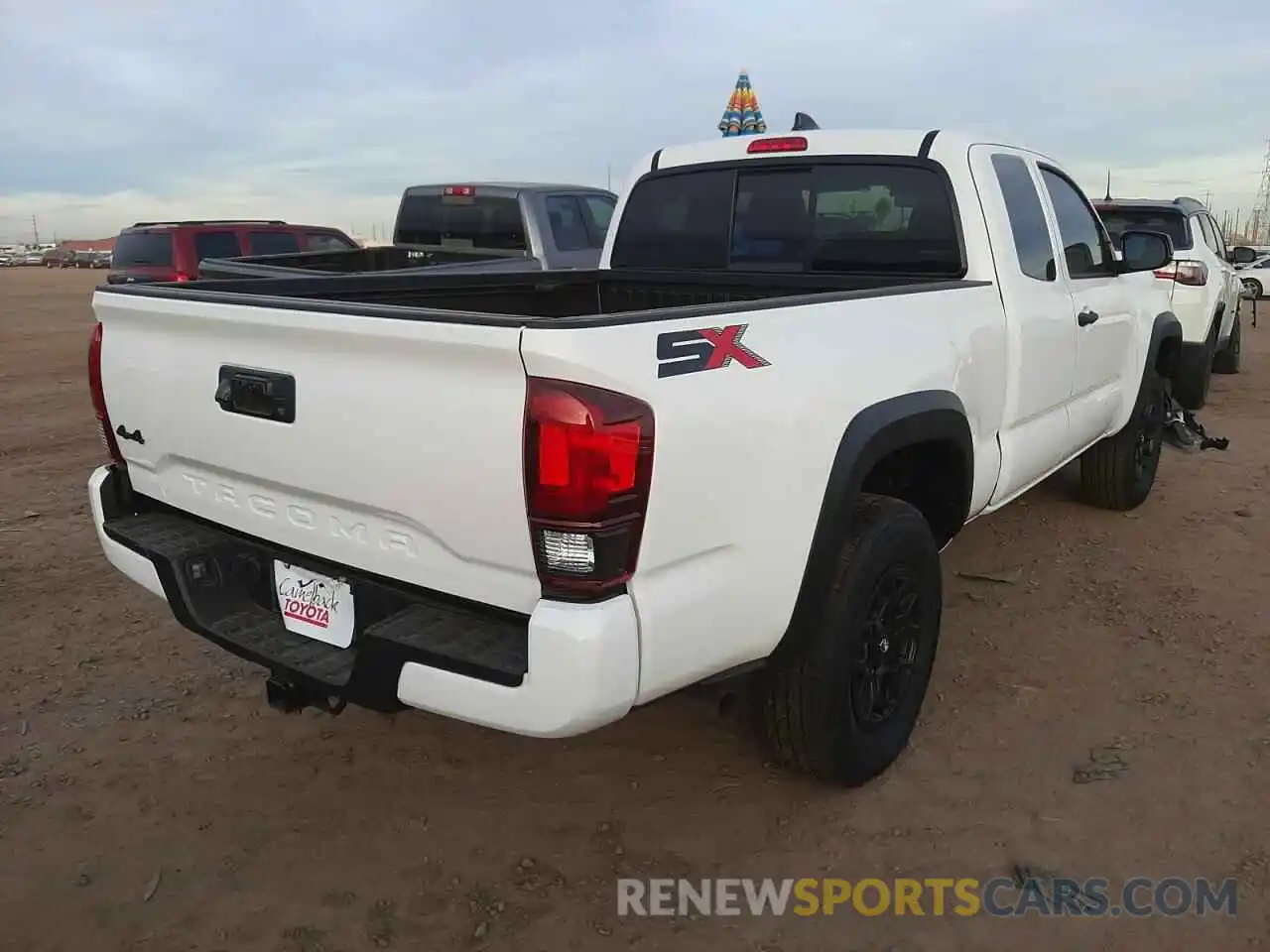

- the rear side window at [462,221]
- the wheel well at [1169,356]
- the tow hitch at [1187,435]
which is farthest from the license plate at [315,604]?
the rear side window at [462,221]

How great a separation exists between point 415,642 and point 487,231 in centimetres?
794

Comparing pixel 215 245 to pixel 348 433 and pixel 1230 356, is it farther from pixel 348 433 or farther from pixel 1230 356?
pixel 1230 356

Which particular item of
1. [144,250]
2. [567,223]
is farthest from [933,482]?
[144,250]

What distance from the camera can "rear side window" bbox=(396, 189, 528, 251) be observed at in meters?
9.39

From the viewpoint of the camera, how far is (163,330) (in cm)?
271

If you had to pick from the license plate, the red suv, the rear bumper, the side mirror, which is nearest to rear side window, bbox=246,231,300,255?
the red suv

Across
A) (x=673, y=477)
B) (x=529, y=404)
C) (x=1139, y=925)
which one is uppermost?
(x=529, y=404)

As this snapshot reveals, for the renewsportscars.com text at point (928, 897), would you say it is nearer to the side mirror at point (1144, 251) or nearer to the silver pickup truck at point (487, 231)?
the side mirror at point (1144, 251)

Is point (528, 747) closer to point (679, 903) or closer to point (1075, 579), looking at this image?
point (679, 903)

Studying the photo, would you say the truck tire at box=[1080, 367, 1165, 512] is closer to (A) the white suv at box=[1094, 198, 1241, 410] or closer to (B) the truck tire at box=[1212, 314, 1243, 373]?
(A) the white suv at box=[1094, 198, 1241, 410]

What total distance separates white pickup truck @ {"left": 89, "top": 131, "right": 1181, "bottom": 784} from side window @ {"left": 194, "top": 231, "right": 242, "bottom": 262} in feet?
29.0

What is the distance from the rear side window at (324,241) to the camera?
13.0m

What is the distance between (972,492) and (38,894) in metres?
2.96

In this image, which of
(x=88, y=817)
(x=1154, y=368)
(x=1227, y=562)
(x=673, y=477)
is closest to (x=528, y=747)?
(x=88, y=817)
